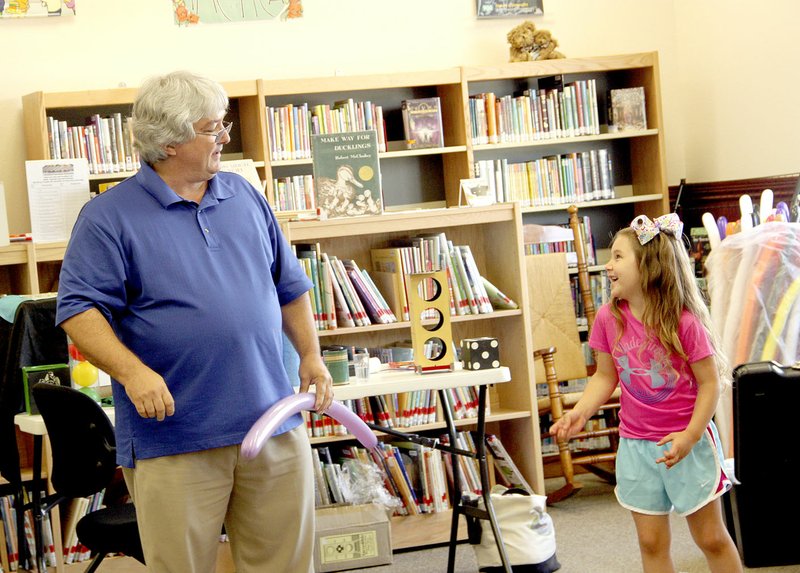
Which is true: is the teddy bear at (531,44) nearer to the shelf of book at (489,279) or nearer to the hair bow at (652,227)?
the shelf of book at (489,279)

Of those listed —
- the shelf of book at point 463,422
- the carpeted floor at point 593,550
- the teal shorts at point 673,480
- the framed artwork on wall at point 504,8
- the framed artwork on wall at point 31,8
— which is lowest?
the carpeted floor at point 593,550

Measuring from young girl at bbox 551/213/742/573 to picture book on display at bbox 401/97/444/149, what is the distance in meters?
2.55

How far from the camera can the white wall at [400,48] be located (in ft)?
16.6

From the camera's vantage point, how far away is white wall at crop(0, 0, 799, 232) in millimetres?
5062

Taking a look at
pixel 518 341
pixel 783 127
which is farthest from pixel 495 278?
pixel 783 127

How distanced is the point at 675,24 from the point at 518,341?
2.61 metres

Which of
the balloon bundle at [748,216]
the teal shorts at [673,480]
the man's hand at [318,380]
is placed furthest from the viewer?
the balloon bundle at [748,216]

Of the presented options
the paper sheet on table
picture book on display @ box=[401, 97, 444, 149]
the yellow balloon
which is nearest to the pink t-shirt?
the yellow balloon

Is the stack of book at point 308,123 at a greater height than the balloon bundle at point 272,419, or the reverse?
the stack of book at point 308,123

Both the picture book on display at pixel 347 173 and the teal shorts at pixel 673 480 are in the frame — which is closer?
the teal shorts at pixel 673 480

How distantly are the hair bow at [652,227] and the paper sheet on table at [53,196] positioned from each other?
2.15 metres

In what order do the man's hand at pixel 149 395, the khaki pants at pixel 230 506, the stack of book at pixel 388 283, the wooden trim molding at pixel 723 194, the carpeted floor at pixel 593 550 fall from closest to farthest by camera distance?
the man's hand at pixel 149 395 < the khaki pants at pixel 230 506 < the carpeted floor at pixel 593 550 < the stack of book at pixel 388 283 < the wooden trim molding at pixel 723 194

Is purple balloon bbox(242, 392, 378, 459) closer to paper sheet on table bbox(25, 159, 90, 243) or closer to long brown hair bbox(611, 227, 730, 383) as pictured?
long brown hair bbox(611, 227, 730, 383)

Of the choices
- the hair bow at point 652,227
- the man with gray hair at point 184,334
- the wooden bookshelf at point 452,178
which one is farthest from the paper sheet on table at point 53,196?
the hair bow at point 652,227
